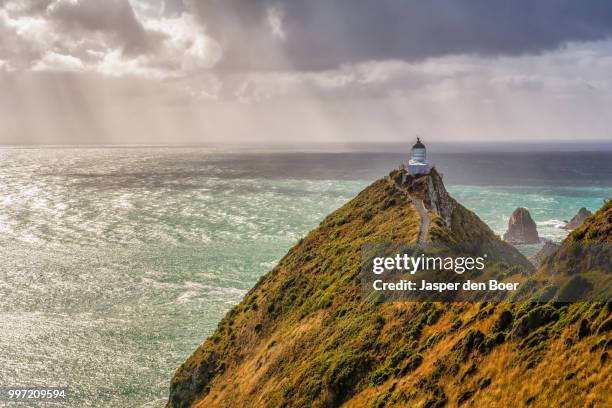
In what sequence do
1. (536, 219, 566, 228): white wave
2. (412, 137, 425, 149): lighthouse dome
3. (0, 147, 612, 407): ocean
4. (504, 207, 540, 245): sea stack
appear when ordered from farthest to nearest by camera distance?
(536, 219, 566, 228): white wave < (504, 207, 540, 245): sea stack < (412, 137, 425, 149): lighthouse dome < (0, 147, 612, 407): ocean

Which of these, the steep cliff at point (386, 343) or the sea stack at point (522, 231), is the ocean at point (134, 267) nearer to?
the sea stack at point (522, 231)

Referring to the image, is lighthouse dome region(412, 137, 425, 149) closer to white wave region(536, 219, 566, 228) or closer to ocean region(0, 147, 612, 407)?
ocean region(0, 147, 612, 407)

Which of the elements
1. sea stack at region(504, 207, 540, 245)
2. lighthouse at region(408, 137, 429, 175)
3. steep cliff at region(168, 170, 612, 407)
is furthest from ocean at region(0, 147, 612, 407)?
lighthouse at region(408, 137, 429, 175)

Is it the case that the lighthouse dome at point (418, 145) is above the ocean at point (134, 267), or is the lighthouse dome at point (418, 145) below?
above

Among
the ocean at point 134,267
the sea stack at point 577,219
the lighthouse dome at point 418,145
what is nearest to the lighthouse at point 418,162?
the lighthouse dome at point 418,145

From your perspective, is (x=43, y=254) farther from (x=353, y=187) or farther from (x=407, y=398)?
(x=353, y=187)

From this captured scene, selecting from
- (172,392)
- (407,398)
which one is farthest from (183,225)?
(407,398)
